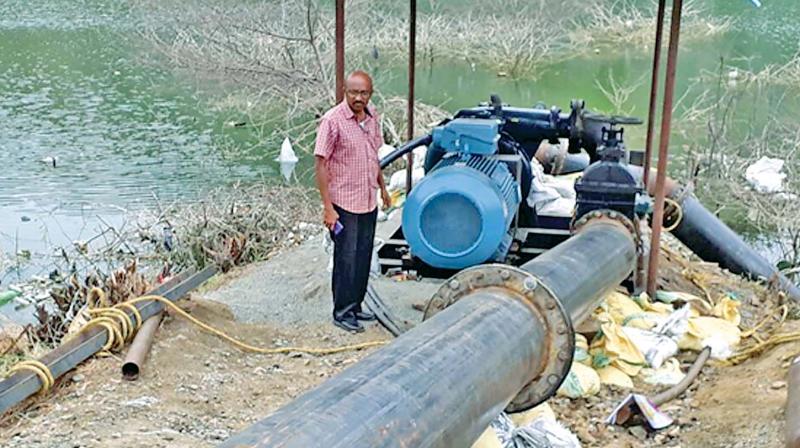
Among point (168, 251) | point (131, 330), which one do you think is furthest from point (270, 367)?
point (168, 251)

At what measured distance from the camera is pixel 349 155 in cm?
513

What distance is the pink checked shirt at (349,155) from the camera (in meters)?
5.04

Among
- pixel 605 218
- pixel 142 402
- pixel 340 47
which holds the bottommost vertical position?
pixel 142 402

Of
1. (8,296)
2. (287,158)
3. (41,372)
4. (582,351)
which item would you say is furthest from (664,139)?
(287,158)

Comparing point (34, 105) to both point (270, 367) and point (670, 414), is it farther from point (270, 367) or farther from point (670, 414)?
point (670, 414)

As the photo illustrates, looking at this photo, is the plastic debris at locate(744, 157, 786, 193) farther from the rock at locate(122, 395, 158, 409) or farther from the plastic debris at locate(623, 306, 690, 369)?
the rock at locate(122, 395, 158, 409)

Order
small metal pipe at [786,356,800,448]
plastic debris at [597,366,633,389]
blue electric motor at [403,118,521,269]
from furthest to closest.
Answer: blue electric motor at [403,118,521,269] → plastic debris at [597,366,633,389] → small metal pipe at [786,356,800,448]

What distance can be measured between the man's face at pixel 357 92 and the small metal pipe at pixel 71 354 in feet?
5.04

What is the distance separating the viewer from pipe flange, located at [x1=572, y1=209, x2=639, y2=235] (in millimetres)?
5848

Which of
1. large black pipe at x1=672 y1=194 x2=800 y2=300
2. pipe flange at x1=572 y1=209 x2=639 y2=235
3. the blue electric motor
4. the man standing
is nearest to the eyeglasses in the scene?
the man standing

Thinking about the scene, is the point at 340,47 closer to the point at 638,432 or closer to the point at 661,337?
the point at 661,337

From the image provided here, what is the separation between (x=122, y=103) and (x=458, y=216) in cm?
1328

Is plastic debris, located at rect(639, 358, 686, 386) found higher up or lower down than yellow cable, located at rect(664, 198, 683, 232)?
lower down

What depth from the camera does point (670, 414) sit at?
470 cm
